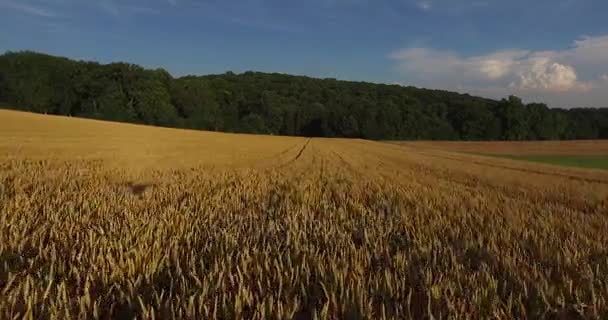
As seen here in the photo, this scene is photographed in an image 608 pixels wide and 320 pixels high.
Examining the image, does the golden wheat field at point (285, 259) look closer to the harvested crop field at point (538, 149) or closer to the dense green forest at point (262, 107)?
the harvested crop field at point (538, 149)

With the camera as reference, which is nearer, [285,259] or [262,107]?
[285,259]

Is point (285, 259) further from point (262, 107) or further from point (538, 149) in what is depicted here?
point (262, 107)

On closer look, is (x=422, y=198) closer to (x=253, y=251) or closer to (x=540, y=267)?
(x=540, y=267)

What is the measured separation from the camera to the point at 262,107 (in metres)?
117

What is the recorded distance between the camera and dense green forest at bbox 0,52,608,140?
297 ft

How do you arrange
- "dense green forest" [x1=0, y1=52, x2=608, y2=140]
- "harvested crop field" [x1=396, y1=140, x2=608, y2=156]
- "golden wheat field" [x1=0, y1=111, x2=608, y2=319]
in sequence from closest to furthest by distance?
"golden wheat field" [x1=0, y1=111, x2=608, y2=319], "harvested crop field" [x1=396, y1=140, x2=608, y2=156], "dense green forest" [x1=0, y1=52, x2=608, y2=140]

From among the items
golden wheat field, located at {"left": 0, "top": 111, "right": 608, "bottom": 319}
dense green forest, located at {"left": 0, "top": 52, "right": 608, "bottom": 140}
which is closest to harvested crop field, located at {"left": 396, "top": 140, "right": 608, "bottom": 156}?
dense green forest, located at {"left": 0, "top": 52, "right": 608, "bottom": 140}

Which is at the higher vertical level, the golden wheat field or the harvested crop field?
the golden wheat field

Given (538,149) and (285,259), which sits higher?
(285,259)

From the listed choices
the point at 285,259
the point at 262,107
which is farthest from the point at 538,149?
the point at 285,259

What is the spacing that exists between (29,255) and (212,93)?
113 meters

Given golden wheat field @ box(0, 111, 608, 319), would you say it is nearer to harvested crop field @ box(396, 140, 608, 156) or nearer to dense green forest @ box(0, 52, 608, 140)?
harvested crop field @ box(396, 140, 608, 156)

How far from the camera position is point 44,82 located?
95.9 m

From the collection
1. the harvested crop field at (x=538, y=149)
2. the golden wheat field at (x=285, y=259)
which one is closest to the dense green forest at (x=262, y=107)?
the harvested crop field at (x=538, y=149)
